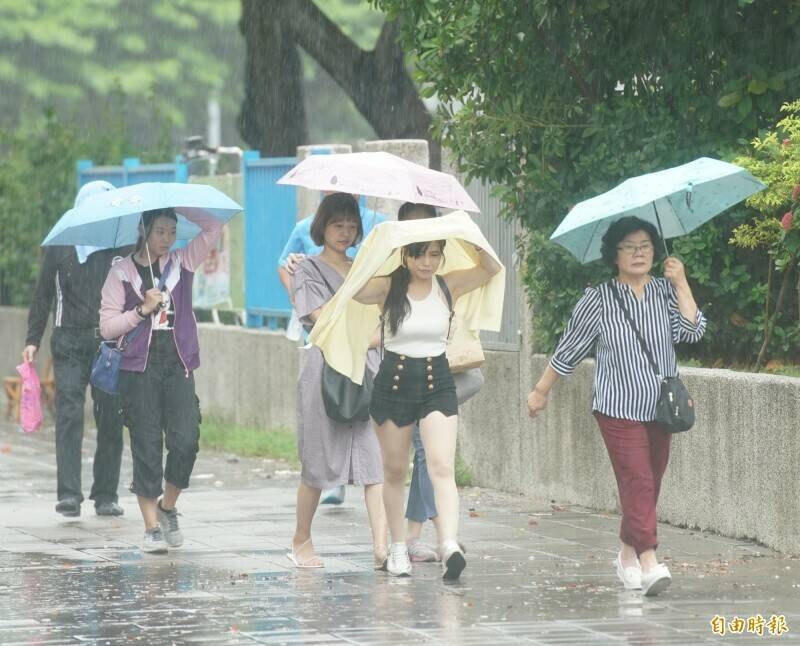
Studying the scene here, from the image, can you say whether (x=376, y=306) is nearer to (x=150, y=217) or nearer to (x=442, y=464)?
A: (x=442, y=464)

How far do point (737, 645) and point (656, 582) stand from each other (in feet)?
3.49

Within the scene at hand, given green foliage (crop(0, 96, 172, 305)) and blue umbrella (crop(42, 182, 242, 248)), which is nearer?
blue umbrella (crop(42, 182, 242, 248))

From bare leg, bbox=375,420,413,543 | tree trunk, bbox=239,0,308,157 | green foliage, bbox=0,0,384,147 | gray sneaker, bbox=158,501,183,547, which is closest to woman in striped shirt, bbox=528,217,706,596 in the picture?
bare leg, bbox=375,420,413,543

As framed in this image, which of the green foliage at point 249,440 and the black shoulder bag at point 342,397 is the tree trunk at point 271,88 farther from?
the black shoulder bag at point 342,397

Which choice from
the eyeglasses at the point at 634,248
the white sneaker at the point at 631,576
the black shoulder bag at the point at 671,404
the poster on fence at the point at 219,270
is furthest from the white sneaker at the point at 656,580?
the poster on fence at the point at 219,270

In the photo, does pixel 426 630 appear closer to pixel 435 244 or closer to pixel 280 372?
pixel 435 244

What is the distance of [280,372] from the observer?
634 inches

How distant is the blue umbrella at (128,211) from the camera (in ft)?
32.4

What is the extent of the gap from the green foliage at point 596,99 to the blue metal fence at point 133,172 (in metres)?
5.84

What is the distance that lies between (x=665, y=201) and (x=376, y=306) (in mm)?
1459

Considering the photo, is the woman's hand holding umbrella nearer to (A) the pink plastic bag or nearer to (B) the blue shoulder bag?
(B) the blue shoulder bag

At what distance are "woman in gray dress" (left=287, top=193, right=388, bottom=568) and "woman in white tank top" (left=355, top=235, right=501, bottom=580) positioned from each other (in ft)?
1.34

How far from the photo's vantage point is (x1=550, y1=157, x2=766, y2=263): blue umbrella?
8.53 meters

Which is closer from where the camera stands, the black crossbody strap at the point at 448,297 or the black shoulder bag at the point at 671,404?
the black shoulder bag at the point at 671,404
